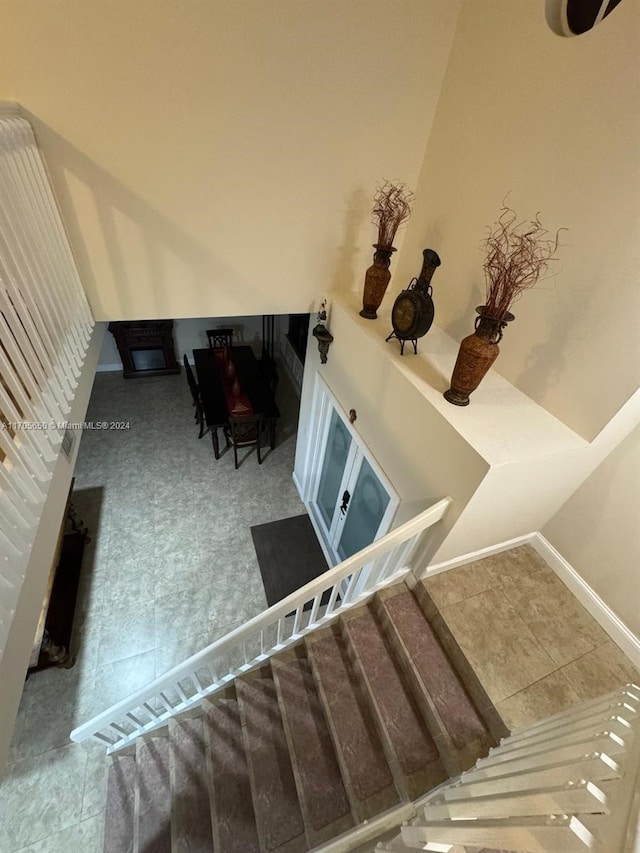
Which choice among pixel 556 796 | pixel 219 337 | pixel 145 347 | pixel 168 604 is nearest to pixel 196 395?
pixel 219 337

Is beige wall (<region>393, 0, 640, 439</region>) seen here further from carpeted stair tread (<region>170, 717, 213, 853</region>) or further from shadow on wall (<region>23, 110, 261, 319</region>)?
carpeted stair tread (<region>170, 717, 213, 853</region>)

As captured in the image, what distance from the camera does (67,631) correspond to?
308 centimetres

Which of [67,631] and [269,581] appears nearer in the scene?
[67,631]

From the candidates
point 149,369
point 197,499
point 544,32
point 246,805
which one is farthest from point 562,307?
point 149,369

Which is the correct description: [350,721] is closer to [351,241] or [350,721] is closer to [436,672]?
[436,672]

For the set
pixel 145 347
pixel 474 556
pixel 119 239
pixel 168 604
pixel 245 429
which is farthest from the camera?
pixel 145 347

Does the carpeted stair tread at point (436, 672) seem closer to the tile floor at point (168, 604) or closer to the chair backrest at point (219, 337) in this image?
the tile floor at point (168, 604)

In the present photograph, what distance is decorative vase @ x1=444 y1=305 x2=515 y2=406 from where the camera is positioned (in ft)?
5.51

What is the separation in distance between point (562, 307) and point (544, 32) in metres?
1.30

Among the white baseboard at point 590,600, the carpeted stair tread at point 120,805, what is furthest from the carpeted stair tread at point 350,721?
the carpeted stair tread at point 120,805

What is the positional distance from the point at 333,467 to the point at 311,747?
84.5 inches

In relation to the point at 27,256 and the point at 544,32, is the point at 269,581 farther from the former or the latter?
the point at 544,32

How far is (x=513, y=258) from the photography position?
1.55m

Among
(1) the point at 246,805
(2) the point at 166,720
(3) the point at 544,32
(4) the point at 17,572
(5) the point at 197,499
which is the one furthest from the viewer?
(5) the point at 197,499
